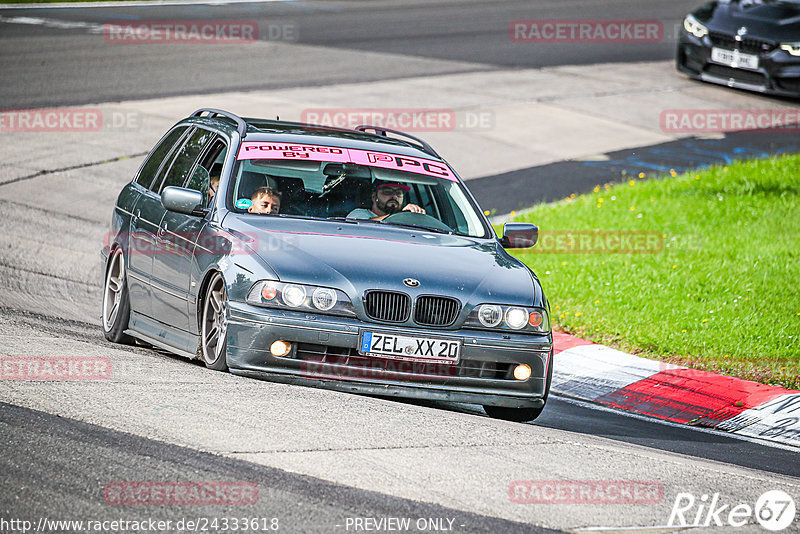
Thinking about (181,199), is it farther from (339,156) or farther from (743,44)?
(743,44)

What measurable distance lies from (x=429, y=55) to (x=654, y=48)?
549cm

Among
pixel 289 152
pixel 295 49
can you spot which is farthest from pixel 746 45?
pixel 289 152

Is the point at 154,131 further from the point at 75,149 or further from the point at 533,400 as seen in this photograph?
the point at 533,400

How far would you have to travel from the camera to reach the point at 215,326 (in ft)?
22.8

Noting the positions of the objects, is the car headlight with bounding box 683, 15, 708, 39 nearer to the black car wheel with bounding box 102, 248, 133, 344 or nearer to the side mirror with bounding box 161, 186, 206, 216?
the black car wheel with bounding box 102, 248, 133, 344

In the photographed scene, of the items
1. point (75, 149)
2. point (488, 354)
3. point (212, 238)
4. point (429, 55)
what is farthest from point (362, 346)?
point (429, 55)

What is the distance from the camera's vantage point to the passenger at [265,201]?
24.8 ft

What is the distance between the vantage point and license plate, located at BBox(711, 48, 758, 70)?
19625 mm

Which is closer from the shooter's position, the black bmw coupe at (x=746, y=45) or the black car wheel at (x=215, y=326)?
the black car wheel at (x=215, y=326)

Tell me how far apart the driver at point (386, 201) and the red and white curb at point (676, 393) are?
193 centimetres

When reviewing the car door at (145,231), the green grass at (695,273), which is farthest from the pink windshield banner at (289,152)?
the green grass at (695,273)

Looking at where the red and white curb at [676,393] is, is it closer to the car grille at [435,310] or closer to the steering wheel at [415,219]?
the steering wheel at [415,219]

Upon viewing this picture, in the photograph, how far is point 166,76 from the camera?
64.8ft

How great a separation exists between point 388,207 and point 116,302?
2.11 metres
